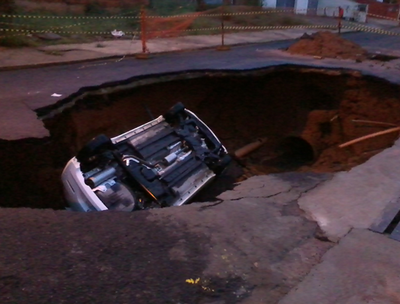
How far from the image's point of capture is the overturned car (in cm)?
504

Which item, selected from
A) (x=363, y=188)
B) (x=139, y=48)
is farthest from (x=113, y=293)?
(x=139, y=48)

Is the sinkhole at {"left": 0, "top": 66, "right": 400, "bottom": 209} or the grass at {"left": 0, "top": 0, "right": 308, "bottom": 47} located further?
the grass at {"left": 0, "top": 0, "right": 308, "bottom": 47}

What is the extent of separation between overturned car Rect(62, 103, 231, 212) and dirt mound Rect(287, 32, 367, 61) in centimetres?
652

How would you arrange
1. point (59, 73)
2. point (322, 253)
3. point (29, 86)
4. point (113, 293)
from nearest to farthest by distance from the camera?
1. point (113, 293)
2. point (322, 253)
3. point (29, 86)
4. point (59, 73)

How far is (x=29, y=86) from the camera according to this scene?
8.33 meters

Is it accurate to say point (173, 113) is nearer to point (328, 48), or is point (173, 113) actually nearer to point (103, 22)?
point (328, 48)

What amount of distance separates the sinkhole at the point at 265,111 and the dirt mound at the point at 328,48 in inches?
103

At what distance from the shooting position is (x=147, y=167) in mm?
5758

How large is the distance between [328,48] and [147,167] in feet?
28.1

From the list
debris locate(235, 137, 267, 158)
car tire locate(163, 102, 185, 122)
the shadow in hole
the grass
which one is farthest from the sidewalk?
the shadow in hole

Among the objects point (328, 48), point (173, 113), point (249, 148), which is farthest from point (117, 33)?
point (173, 113)

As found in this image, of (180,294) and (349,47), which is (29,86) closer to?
(180,294)

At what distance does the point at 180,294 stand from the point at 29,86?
663 cm

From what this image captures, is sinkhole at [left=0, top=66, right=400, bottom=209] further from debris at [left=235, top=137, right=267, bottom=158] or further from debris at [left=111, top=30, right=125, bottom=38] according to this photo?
debris at [left=111, top=30, right=125, bottom=38]
